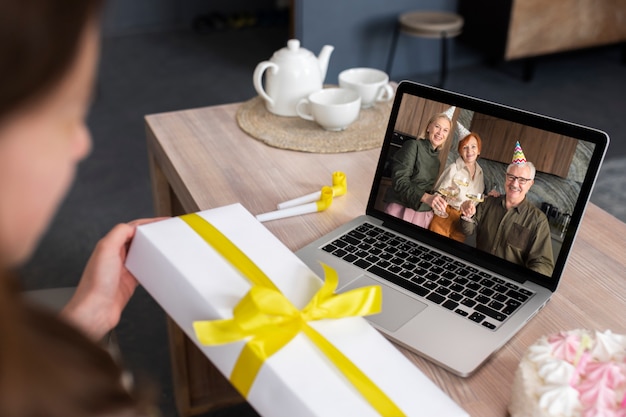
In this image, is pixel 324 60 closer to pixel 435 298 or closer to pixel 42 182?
pixel 435 298

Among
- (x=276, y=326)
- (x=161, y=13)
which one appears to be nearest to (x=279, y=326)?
(x=276, y=326)

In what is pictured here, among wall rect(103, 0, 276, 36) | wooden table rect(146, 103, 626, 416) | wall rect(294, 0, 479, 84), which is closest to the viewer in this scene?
wooden table rect(146, 103, 626, 416)

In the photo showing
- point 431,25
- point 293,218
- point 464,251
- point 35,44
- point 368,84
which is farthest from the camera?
point 431,25

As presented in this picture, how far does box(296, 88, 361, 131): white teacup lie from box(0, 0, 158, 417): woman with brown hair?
94 cm

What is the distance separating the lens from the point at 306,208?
1.08 metres

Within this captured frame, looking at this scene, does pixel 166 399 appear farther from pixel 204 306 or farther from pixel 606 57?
pixel 606 57

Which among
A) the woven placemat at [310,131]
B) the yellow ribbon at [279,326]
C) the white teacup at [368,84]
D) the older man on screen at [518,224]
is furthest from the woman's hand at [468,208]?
the white teacup at [368,84]

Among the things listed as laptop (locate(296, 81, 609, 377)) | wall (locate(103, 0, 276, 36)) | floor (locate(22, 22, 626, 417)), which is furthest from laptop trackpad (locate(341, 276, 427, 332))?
wall (locate(103, 0, 276, 36))

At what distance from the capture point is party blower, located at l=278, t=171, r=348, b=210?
43.1 inches

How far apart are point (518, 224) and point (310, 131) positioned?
23.3 inches

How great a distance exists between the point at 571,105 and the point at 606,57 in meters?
0.86

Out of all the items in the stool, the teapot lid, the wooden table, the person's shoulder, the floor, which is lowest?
the floor

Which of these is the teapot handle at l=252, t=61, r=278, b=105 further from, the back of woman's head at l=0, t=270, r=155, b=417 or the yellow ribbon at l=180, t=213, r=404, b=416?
the back of woman's head at l=0, t=270, r=155, b=417

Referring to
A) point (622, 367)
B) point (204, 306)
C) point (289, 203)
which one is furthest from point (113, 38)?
point (622, 367)
